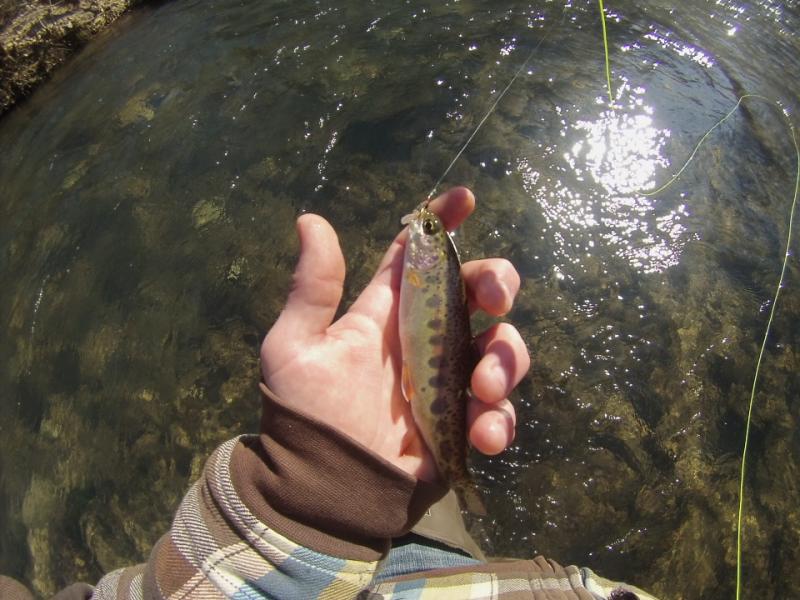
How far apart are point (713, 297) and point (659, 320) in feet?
2.02

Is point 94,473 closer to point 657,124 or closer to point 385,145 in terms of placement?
point 385,145

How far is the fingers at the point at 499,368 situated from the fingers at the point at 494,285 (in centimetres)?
14

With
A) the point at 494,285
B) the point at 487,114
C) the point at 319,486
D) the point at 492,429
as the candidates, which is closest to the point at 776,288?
the point at 487,114

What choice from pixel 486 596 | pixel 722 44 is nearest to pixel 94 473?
pixel 486 596

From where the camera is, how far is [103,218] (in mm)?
5789

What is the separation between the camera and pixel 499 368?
275 cm

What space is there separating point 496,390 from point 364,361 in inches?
28.2

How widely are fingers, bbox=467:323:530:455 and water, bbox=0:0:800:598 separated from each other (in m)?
1.45

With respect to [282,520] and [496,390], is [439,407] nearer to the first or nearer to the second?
[496,390]

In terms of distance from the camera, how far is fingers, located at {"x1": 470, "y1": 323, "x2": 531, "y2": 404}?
2.71 m

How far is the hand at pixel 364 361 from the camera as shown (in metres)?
2.62

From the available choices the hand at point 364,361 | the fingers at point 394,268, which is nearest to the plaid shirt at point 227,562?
the hand at point 364,361

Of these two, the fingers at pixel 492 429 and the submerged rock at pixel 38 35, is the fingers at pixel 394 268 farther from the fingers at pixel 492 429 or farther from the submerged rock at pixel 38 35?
the submerged rock at pixel 38 35

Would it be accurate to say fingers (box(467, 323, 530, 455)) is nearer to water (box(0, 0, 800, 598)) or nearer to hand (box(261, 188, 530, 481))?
hand (box(261, 188, 530, 481))
